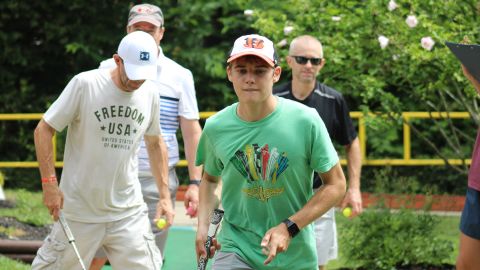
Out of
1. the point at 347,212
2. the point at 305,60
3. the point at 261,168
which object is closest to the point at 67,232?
the point at 261,168

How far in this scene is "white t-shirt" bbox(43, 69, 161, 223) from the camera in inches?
294

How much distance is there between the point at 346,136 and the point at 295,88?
53 cm

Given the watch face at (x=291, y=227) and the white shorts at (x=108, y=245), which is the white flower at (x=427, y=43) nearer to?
the white shorts at (x=108, y=245)

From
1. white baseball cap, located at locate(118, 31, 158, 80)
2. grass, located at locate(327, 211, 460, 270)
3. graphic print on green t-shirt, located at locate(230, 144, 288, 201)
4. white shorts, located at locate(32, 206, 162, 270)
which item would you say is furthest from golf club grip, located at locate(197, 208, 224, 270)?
grass, located at locate(327, 211, 460, 270)

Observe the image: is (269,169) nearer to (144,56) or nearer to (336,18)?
(144,56)

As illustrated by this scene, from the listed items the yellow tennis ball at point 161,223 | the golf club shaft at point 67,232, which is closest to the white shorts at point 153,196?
the yellow tennis ball at point 161,223

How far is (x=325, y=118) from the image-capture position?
29.5 ft

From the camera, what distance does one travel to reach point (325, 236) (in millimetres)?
9008

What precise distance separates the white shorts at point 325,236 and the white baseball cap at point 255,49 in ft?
10.4

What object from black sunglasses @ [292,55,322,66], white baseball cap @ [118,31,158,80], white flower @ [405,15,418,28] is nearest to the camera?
white baseball cap @ [118,31,158,80]

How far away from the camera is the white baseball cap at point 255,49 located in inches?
233

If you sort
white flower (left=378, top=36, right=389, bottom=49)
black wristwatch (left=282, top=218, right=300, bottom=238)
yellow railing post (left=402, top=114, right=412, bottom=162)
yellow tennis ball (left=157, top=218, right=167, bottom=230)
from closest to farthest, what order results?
1. black wristwatch (left=282, top=218, right=300, bottom=238)
2. yellow tennis ball (left=157, top=218, right=167, bottom=230)
3. white flower (left=378, top=36, right=389, bottom=49)
4. yellow railing post (left=402, top=114, right=412, bottom=162)

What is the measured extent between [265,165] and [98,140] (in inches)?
73.5

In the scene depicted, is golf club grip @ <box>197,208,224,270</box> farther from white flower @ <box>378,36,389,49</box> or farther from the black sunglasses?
white flower @ <box>378,36,389,49</box>
